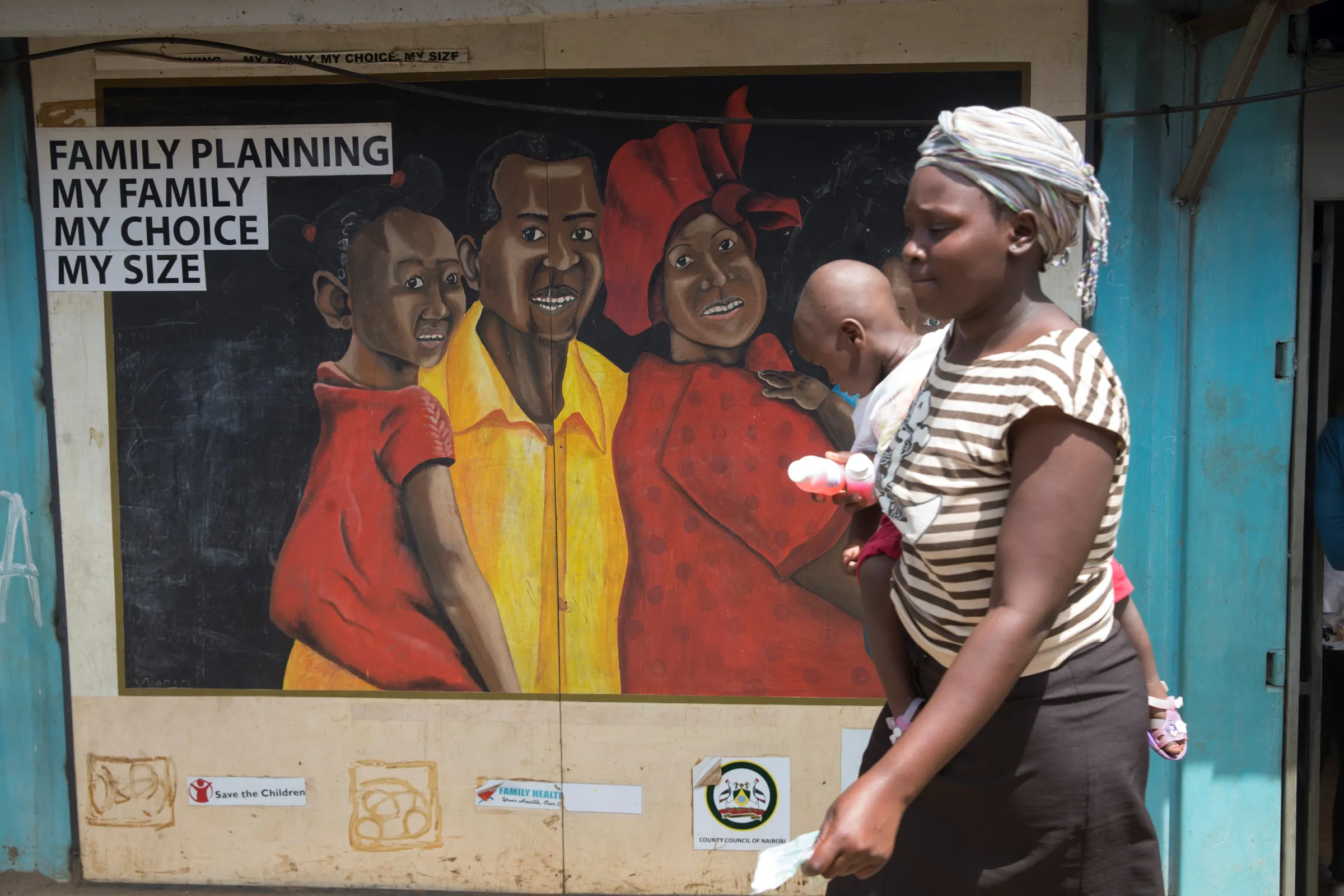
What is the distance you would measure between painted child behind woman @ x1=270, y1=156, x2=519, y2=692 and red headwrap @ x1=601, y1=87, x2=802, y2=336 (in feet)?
1.80

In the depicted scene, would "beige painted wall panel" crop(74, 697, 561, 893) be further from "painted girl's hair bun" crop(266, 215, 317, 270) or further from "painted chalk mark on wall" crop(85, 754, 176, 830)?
"painted girl's hair bun" crop(266, 215, 317, 270)

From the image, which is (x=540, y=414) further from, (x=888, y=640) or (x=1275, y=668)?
(x=1275, y=668)

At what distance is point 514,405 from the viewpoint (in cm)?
374

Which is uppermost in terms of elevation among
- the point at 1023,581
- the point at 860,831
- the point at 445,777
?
the point at 1023,581

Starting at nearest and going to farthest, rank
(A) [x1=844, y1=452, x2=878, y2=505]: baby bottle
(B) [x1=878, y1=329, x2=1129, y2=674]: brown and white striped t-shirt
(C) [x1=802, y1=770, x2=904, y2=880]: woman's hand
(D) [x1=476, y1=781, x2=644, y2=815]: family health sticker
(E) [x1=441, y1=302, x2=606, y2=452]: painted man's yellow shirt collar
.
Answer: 1. (C) [x1=802, y1=770, x2=904, y2=880]: woman's hand
2. (B) [x1=878, y1=329, x2=1129, y2=674]: brown and white striped t-shirt
3. (A) [x1=844, y1=452, x2=878, y2=505]: baby bottle
4. (E) [x1=441, y1=302, x2=606, y2=452]: painted man's yellow shirt collar
5. (D) [x1=476, y1=781, x2=644, y2=815]: family health sticker

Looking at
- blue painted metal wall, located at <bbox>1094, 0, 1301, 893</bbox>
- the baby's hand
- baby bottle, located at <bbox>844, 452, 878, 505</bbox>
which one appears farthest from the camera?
blue painted metal wall, located at <bbox>1094, 0, 1301, 893</bbox>

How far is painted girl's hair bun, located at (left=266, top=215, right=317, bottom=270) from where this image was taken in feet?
12.3

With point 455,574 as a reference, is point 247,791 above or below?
below

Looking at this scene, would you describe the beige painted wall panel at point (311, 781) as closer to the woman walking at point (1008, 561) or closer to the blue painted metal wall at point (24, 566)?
the blue painted metal wall at point (24, 566)

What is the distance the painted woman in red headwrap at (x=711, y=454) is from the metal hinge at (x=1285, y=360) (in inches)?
53.7

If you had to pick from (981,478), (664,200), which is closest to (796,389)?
(664,200)

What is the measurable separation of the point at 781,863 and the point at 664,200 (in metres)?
2.54

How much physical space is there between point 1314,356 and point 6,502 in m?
4.54

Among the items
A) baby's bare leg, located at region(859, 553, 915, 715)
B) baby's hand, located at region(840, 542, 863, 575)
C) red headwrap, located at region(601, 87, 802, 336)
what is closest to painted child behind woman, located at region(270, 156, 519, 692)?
red headwrap, located at region(601, 87, 802, 336)
